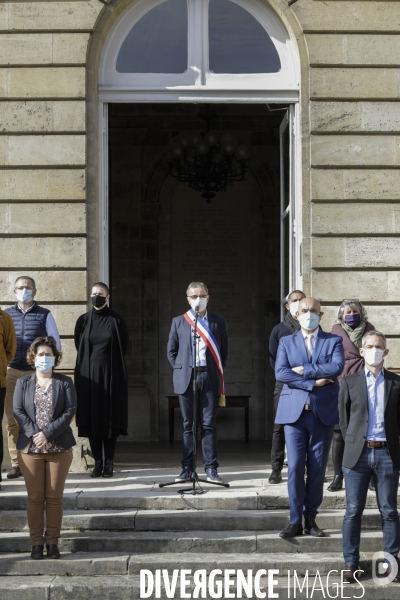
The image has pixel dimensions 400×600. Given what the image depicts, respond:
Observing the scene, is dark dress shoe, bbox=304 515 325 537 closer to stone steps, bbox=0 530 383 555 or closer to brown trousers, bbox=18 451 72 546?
stone steps, bbox=0 530 383 555

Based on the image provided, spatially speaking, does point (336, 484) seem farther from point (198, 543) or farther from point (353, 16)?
point (353, 16)

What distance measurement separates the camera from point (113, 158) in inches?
638

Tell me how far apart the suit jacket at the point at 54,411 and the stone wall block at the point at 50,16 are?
4471 mm

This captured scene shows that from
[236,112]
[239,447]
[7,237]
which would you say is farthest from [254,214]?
[7,237]

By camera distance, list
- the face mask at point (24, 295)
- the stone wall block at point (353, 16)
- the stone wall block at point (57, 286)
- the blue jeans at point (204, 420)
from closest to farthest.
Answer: the blue jeans at point (204, 420)
the face mask at point (24, 295)
the stone wall block at point (57, 286)
the stone wall block at point (353, 16)

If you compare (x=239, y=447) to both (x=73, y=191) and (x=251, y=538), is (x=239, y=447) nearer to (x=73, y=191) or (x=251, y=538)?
(x=73, y=191)

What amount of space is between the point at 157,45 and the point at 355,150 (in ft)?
7.94

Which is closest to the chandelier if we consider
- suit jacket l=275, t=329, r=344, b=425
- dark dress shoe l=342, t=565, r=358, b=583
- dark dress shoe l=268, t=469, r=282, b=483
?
dark dress shoe l=268, t=469, r=282, b=483

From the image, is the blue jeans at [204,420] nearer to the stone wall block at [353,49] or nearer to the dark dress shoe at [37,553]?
the dark dress shoe at [37,553]

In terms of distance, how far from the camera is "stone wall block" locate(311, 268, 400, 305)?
1059cm

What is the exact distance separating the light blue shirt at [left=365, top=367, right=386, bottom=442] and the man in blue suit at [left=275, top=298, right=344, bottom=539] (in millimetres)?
672

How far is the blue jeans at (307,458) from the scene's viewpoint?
25.6 feet

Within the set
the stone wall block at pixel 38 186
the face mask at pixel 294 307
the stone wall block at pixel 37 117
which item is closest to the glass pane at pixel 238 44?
the stone wall block at pixel 37 117

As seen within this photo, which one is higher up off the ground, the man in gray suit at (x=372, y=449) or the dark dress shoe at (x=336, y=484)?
the man in gray suit at (x=372, y=449)
